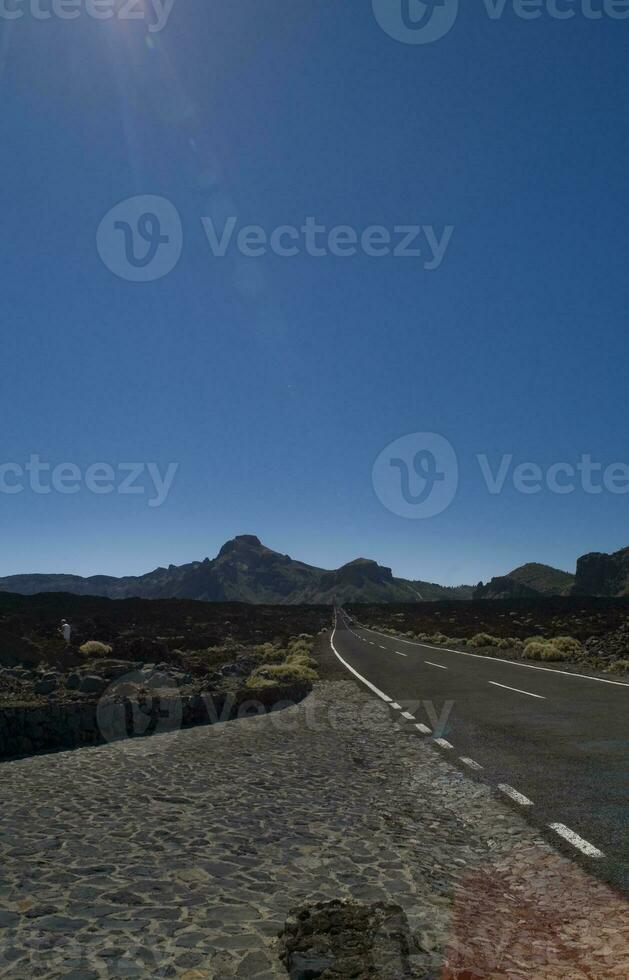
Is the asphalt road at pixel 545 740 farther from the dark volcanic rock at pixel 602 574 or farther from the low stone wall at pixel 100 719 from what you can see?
the dark volcanic rock at pixel 602 574

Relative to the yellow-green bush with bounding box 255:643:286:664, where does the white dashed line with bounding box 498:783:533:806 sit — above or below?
below

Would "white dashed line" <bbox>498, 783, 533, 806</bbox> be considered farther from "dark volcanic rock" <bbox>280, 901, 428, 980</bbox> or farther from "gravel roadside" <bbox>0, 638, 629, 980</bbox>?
"dark volcanic rock" <bbox>280, 901, 428, 980</bbox>

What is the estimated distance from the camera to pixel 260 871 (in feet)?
17.1

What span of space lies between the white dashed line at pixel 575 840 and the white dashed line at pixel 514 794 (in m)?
0.82

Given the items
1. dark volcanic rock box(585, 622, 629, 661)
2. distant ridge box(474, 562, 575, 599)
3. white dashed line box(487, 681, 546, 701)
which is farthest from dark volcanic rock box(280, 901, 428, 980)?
distant ridge box(474, 562, 575, 599)

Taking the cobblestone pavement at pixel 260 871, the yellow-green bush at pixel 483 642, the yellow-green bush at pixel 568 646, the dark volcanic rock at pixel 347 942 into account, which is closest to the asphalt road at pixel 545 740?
the cobblestone pavement at pixel 260 871

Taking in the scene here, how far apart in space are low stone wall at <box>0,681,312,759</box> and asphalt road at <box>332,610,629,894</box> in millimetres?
4310

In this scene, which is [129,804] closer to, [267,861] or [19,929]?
[267,861]

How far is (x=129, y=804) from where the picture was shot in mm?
7055

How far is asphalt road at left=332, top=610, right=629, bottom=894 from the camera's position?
607 cm

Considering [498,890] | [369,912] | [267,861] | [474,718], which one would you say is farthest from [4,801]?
[474,718]

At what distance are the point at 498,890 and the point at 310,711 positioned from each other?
1054cm

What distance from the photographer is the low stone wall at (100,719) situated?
11648 mm

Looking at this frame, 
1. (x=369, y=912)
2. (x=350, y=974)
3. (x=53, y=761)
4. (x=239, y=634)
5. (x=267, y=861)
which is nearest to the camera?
(x=350, y=974)
